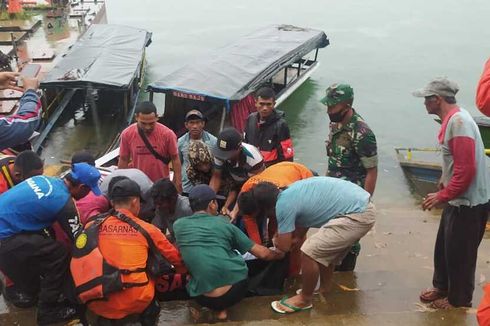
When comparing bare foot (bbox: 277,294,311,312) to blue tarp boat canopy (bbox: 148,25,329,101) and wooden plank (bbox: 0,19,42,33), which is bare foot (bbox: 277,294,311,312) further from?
wooden plank (bbox: 0,19,42,33)

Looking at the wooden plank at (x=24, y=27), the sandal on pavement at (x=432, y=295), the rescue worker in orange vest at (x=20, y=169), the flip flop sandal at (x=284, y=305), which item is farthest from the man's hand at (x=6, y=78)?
the wooden plank at (x=24, y=27)

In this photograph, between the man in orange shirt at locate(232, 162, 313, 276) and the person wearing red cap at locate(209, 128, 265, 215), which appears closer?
the man in orange shirt at locate(232, 162, 313, 276)

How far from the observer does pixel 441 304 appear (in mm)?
4012

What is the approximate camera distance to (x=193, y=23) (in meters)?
28.6

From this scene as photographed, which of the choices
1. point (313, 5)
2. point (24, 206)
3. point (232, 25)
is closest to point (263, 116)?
point (24, 206)

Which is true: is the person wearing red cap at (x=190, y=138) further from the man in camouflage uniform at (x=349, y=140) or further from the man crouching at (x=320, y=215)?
the man crouching at (x=320, y=215)

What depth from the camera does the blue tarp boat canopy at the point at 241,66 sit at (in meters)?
9.75

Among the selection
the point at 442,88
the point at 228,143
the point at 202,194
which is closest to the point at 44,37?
the point at 228,143

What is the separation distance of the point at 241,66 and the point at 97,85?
3178mm

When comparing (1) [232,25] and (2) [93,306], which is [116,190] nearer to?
(2) [93,306]

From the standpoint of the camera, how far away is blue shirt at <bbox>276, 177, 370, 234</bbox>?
12.1ft

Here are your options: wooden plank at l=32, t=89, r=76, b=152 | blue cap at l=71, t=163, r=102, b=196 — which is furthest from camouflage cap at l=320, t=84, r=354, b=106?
wooden plank at l=32, t=89, r=76, b=152

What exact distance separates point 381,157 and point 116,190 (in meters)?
10.5

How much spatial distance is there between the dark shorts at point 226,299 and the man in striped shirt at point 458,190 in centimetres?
152
